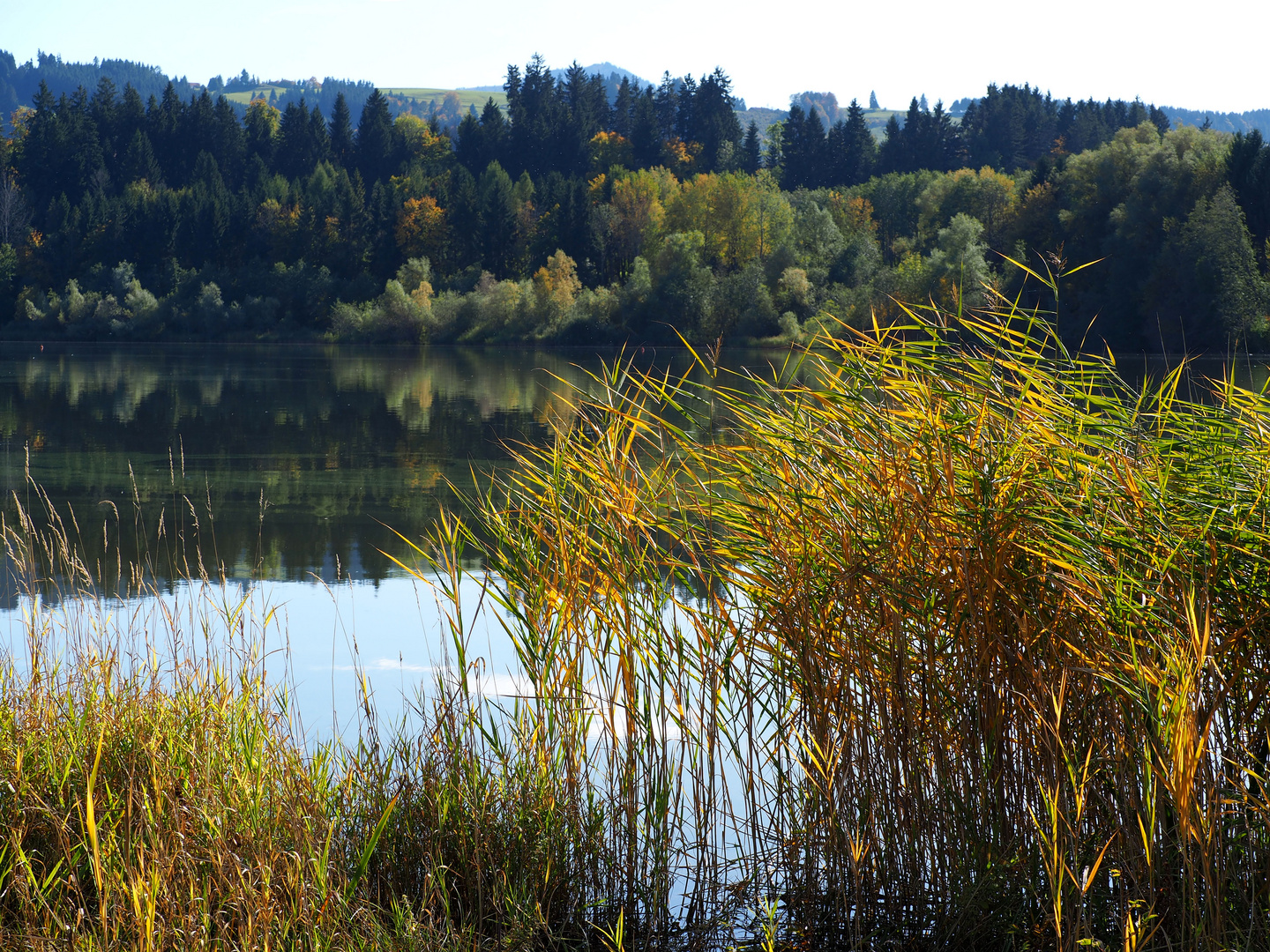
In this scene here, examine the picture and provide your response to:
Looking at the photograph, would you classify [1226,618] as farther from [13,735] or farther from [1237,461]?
[13,735]

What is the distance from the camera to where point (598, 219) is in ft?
290

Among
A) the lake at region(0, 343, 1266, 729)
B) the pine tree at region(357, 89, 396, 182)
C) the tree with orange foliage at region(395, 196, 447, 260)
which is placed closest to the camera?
the lake at region(0, 343, 1266, 729)

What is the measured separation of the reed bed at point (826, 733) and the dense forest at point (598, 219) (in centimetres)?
2929

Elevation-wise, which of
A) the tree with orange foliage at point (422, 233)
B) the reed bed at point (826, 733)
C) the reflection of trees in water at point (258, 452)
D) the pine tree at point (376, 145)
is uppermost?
the pine tree at point (376, 145)

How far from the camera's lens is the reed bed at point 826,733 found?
334cm

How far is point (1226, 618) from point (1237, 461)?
51cm

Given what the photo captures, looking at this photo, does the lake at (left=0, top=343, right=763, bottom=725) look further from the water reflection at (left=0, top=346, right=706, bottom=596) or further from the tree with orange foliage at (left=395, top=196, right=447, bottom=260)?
the tree with orange foliage at (left=395, top=196, right=447, bottom=260)

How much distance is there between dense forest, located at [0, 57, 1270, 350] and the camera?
52594 millimetres

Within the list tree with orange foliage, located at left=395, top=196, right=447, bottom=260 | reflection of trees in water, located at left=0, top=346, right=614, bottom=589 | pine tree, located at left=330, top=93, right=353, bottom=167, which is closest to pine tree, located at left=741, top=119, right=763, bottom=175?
tree with orange foliage, located at left=395, top=196, right=447, bottom=260

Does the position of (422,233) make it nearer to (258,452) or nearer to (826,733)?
(258,452)

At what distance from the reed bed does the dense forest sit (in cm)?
2929

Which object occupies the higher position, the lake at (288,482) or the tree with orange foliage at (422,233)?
the tree with orange foliage at (422,233)

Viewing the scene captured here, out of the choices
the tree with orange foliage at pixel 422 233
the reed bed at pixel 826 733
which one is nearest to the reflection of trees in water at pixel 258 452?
the reed bed at pixel 826 733

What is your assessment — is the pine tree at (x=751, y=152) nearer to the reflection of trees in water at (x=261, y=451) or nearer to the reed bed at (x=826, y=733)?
the reflection of trees in water at (x=261, y=451)
